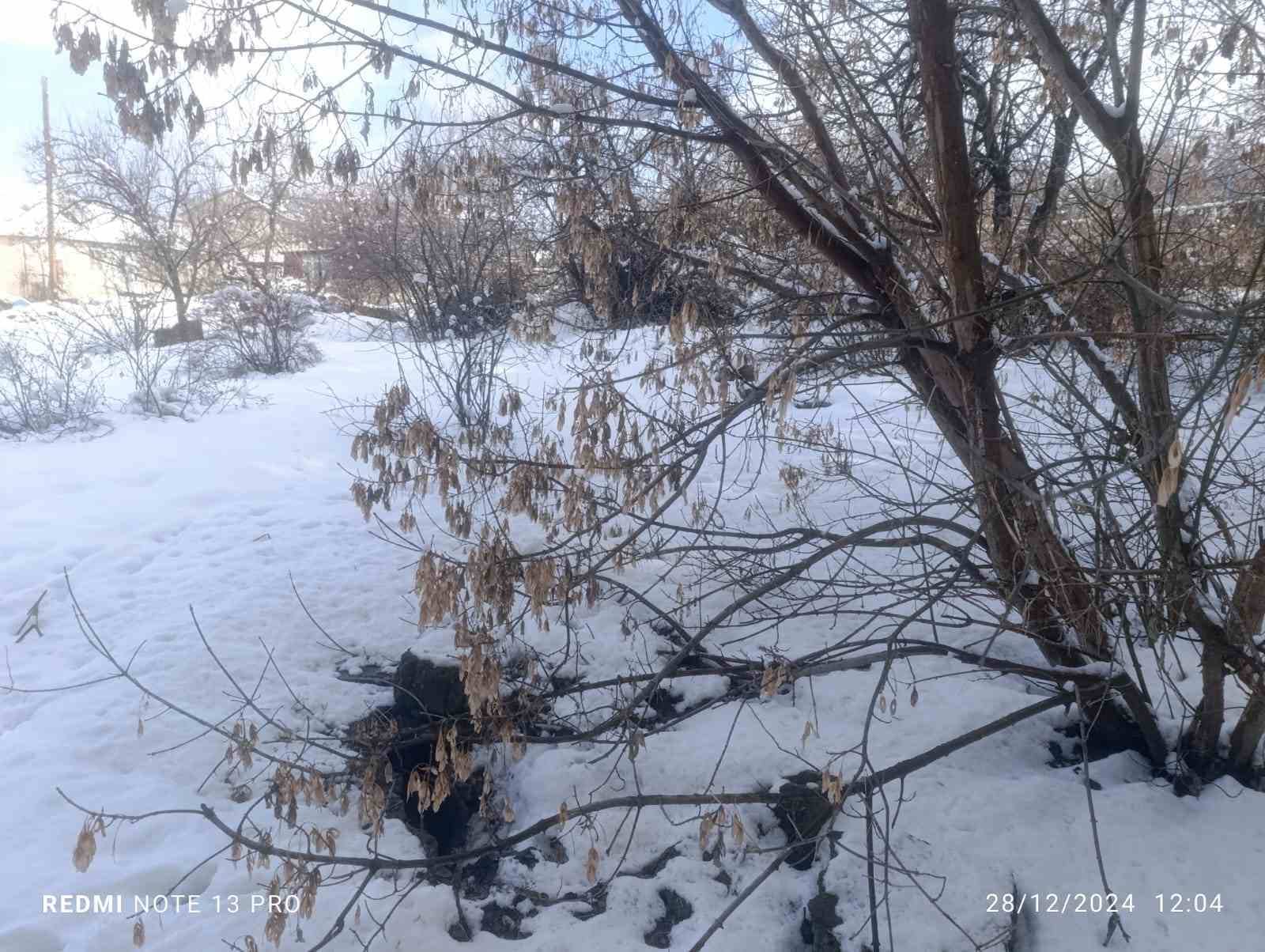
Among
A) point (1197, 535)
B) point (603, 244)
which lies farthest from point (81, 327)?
point (1197, 535)

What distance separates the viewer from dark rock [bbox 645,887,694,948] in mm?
3666

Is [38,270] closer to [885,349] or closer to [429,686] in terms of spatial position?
[429,686]

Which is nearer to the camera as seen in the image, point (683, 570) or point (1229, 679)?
point (1229, 679)

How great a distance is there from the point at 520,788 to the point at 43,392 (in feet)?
26.9

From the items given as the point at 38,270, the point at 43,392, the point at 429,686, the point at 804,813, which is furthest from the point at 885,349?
the point at 38,270

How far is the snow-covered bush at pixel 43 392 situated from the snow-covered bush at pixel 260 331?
2172 mm

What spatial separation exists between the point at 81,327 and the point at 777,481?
11.1 m

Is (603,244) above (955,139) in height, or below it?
below

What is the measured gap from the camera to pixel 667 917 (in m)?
3.78

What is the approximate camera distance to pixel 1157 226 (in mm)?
3910

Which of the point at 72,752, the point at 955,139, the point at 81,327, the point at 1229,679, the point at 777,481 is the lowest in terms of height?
the point at 72,752

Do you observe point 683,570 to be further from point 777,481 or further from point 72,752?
point 72,752

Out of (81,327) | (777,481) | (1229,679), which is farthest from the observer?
(81,327)

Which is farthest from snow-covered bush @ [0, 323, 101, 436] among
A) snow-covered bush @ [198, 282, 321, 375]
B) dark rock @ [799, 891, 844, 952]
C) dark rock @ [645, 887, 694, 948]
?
dark rock @ [799, 891, 844, 952]
